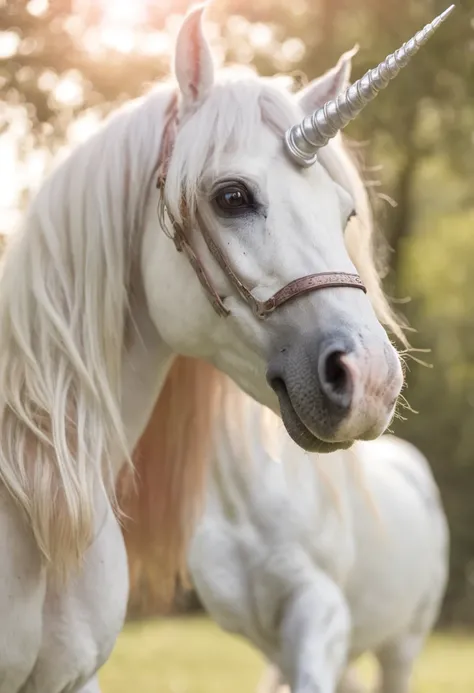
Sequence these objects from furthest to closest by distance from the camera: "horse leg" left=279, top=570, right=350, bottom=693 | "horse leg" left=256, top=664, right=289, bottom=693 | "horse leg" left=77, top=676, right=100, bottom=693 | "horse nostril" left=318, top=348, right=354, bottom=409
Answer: "horse leg" left=256, top=664, right=289, bottom=693 < "horse leg" left=279, top=570, right=350, bottom=693 < "horse leg" left=77, top=676, right=100, bottom=693 < "horse nostril" left=318, top=348, right=354, bottom=409

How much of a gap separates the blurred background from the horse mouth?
0.79m

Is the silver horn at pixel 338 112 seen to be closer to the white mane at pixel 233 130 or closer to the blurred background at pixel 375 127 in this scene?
the white mane at pixel 233 130

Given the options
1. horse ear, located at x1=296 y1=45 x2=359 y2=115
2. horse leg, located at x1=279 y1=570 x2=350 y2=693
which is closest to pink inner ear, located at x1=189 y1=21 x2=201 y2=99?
horse ear, located at x1=296 y1=45 x2=359 y2=115

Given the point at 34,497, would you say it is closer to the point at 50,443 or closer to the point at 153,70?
the point at 50,443

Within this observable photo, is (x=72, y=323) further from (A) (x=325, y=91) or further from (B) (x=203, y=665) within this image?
(B) (x=203, y=665)

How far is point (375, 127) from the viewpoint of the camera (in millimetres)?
11133

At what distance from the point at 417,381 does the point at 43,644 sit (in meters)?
11.7

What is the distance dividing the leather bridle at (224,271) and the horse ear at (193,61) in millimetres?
79

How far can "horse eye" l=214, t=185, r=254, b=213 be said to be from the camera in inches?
71.6

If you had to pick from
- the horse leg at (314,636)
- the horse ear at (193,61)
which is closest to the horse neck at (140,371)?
the horse ear at (193,61)

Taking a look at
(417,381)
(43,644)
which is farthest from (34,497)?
(417,381)

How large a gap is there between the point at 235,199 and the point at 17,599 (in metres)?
0.87

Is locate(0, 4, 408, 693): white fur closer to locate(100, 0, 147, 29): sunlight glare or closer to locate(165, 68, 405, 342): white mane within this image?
locate(165, 68, 405, 342): white mane

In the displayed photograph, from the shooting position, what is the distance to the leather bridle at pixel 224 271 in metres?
1.74
